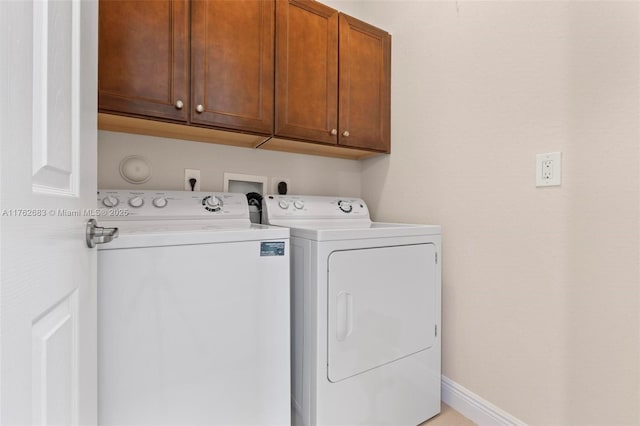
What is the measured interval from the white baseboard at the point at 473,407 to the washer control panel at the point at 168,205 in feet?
4.69

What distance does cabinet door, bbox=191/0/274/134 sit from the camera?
1366 mm

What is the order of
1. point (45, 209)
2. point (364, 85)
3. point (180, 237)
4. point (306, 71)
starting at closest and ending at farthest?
point (45, 209), point (180, 237), point (306, 71), point (364, 85)

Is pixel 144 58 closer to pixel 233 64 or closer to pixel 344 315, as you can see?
pixel 233 64

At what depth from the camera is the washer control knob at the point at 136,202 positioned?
4.35 feet

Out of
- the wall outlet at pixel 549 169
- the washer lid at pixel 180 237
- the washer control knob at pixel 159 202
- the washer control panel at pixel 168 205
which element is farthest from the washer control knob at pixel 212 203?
the wall outlet at pixel 549 169

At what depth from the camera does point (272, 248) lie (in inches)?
44.6

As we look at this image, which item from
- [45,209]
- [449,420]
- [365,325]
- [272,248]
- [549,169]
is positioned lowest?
[449,420]

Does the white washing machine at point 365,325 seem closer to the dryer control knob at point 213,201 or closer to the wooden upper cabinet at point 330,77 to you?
the dryer control knob at point 213,201

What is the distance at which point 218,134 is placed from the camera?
1.57 meters

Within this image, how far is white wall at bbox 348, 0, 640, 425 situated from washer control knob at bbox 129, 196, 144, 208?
1.45 meters

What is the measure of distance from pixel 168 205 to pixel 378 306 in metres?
1.07

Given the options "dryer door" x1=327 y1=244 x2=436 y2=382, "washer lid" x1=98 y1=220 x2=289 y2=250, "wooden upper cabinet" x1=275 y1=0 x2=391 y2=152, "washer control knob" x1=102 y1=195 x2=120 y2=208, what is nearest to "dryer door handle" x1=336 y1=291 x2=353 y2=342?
"dryer door" x1=327 y1=244 x2=436 y2=382

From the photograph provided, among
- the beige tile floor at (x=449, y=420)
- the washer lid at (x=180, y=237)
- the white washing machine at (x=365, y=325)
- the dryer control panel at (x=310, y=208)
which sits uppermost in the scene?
the dryer control panel at (x=310, y=208)

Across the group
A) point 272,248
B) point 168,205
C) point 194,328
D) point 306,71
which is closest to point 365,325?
point 272,248
